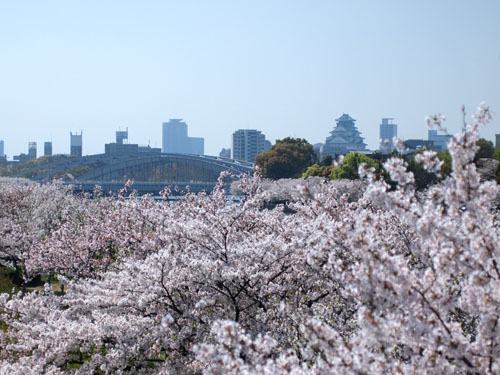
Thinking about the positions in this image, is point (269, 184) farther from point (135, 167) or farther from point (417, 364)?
point (417, 364)

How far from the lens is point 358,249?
12.6 feet

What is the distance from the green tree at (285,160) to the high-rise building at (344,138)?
106 metres

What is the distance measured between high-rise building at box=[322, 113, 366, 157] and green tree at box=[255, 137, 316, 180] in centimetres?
10595

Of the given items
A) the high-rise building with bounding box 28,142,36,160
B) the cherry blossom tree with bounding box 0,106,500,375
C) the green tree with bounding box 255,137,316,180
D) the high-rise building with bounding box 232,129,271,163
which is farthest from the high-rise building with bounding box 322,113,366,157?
the cherry blossom tree with bounding box 0,106,500,375

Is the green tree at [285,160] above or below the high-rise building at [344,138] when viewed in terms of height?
below

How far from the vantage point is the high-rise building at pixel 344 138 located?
171375 mm

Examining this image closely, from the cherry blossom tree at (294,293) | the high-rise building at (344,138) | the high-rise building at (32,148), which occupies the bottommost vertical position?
the cherry blossom tree at (294,293)

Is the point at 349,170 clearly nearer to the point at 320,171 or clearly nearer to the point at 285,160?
the point at 320,171

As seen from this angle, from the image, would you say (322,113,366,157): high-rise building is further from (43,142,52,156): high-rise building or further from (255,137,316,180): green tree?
(255,137,316,180): green tree

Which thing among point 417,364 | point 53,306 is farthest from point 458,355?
point 53,306

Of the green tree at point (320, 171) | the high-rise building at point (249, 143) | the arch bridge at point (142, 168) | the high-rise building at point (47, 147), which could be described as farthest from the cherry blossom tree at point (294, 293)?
the high-rise building at point (47, 147)

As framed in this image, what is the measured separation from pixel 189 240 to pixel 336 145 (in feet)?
544

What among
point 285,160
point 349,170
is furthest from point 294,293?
point 285,160

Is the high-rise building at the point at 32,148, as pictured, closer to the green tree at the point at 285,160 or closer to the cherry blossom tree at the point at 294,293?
the green tree at the point at 285,160
